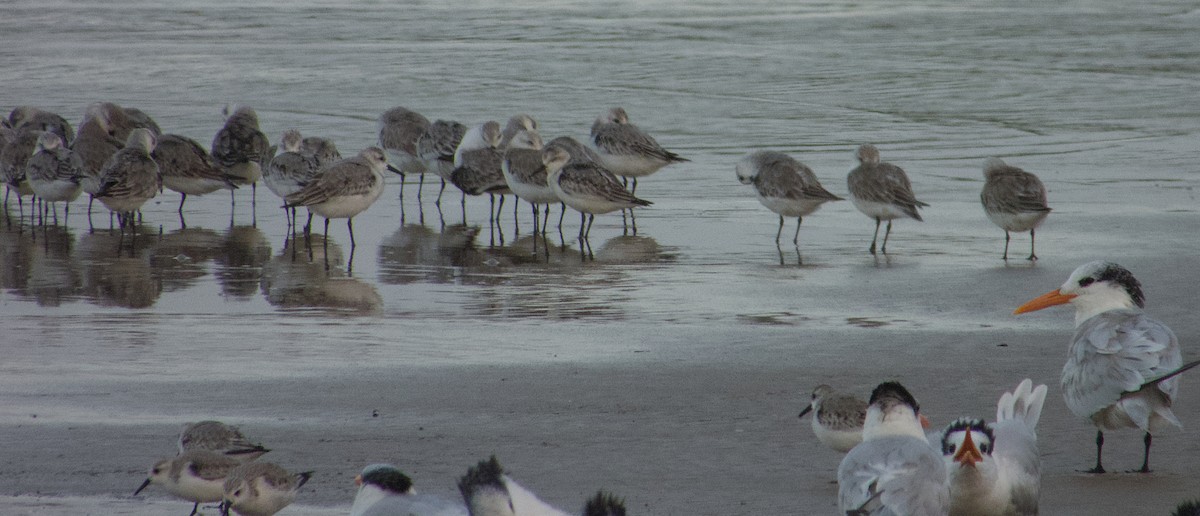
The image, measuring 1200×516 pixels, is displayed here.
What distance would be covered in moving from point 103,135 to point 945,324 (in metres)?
10.6

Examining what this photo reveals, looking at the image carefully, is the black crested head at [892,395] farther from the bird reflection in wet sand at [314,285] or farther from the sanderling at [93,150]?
the sanderling at [93,150]

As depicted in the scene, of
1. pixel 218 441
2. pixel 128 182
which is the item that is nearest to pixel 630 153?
pixel 128 182

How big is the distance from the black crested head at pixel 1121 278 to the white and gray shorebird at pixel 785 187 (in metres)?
6.36

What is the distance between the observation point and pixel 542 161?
15398 mm

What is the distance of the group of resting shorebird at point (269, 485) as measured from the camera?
4691 millimetres

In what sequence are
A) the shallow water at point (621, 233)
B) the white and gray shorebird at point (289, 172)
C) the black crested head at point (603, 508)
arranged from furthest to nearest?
the white and gray shorebird at point (289, 172), the shallow water at point (621, 233), the black crested head at point (603, 508)

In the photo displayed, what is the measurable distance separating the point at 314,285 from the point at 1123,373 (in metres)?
6.96

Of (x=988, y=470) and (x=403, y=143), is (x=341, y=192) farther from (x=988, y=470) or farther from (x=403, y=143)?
(x=988, y=470)

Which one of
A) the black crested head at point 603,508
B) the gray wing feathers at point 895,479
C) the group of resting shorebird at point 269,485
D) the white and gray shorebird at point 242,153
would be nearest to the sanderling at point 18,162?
the white and gray shorebird at point 242,153

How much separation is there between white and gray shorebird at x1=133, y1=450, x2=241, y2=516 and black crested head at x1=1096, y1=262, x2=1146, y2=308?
4.27 metres

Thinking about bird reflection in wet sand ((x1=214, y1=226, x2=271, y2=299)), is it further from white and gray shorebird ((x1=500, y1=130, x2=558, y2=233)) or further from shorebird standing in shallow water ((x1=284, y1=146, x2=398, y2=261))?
white and gray shorebird ((x1=500, y1=130, x2=558, y2=233))

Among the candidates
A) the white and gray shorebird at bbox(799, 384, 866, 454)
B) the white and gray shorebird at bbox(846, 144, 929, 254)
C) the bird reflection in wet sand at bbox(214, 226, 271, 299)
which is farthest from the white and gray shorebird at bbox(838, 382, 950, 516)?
the white and gray shorebird at bbox(846, 144, 929, 254)

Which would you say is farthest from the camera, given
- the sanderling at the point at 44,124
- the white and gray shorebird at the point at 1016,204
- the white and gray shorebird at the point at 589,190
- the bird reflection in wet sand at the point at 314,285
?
A: the sanderling at the point at 44,124

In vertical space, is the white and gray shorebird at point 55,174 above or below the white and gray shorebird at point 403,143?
below
